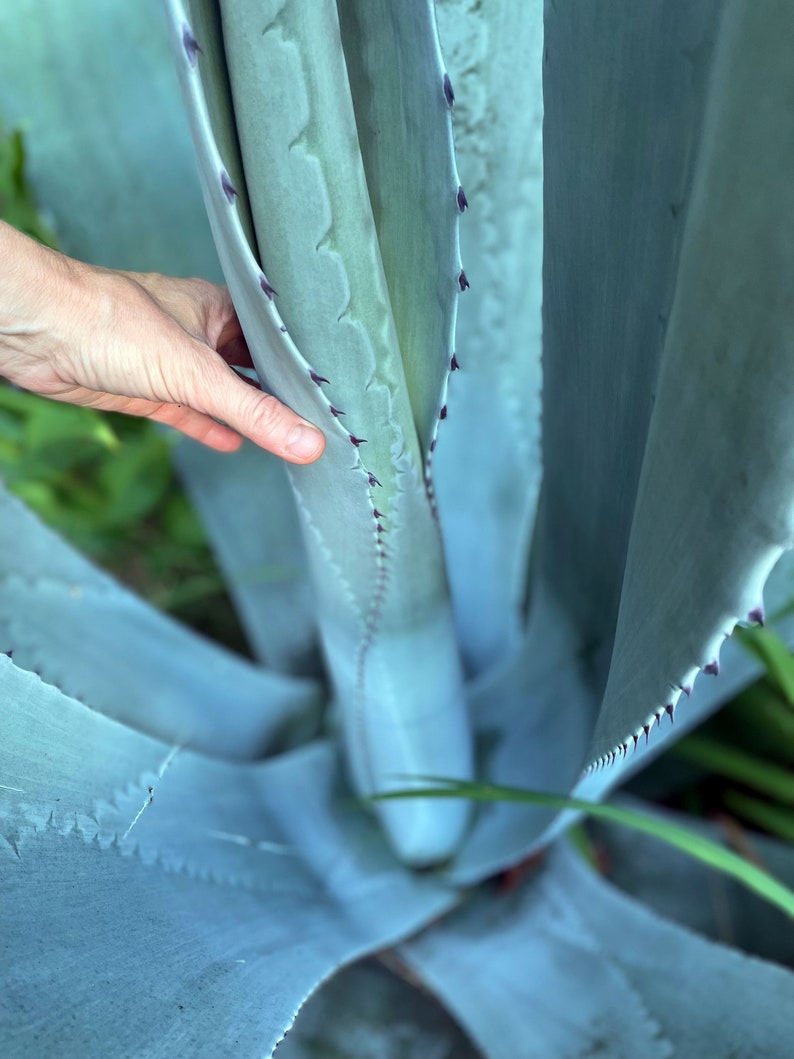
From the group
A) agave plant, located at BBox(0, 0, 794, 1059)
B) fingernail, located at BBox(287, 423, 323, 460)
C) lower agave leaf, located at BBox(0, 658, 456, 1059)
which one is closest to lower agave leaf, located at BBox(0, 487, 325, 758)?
agave plant, located at BBox(0, 0, 794, 1059)

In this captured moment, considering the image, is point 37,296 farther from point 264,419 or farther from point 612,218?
point 612,218

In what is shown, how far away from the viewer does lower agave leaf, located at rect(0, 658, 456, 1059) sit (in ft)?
1.32

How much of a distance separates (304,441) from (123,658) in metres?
0.41

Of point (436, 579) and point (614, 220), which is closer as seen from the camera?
point (614, 220)

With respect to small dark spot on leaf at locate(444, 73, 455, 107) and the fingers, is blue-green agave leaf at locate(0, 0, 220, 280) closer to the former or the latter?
the fingers

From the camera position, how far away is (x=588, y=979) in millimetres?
700

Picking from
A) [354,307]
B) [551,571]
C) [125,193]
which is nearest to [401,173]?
[354,307]

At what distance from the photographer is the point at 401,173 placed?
46 centimetres

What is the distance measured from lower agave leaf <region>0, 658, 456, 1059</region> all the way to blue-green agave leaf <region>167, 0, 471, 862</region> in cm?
15

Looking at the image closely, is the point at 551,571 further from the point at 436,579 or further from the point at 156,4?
the point at 156,4

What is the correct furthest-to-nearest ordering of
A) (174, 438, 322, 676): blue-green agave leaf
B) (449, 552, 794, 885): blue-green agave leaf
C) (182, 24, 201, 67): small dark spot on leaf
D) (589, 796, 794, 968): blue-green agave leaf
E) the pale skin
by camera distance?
1. (174, 438, 322, 676): blue-green agave leaf
2. (589, 796, 794, 968): blue-green agave leaf
3. (449, 552, 794, 885): blue-green agave leaf
4. the pale skin
5. (182, 24, 201, 67): small dark spot on leaf

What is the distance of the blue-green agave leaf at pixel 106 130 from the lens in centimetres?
83

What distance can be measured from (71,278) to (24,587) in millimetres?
313

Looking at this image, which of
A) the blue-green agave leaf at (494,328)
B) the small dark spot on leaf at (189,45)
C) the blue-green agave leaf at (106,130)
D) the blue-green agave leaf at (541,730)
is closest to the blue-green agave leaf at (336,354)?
the small dark spot on leaf at (189,45)
